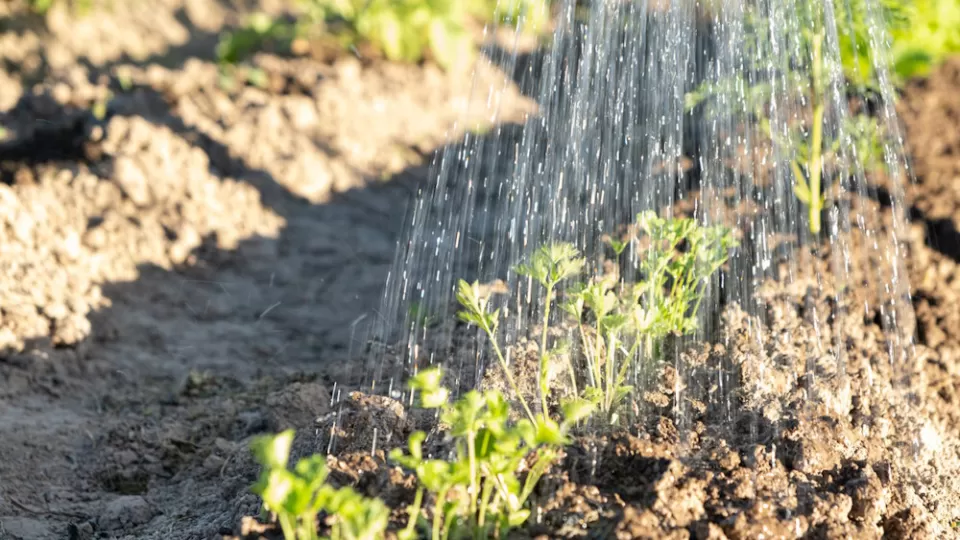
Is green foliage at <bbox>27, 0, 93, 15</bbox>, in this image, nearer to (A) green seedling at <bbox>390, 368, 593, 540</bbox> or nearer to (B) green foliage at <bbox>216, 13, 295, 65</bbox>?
(B) green foliage at <bbox>216, 13, 295, 65</bbox>

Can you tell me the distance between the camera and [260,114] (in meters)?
5.71

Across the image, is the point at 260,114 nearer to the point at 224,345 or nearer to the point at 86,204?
the point at 86,204

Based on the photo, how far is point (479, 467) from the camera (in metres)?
2.40

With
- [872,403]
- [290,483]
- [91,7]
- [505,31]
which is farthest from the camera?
[505,31]

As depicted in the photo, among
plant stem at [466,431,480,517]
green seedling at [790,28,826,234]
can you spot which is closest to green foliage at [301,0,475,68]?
green seedling at [790,28,826,234]

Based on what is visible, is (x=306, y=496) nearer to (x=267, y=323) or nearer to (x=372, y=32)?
(x=267, y=323)

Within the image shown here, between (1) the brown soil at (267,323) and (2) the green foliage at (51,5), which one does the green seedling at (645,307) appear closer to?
(1) the brown soil at (267,323)

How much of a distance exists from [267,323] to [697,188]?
79.3 inches

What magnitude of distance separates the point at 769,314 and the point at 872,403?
18.1 inches

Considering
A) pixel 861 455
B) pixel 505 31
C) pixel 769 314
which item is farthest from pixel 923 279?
pixel 505 31

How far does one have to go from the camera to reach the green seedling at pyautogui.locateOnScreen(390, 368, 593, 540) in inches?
86.3

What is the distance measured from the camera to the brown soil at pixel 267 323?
273 cm

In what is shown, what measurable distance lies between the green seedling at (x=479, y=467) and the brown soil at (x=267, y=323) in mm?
140

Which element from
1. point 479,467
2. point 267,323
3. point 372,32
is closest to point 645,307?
point 479,467
